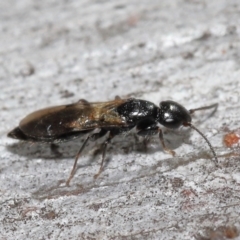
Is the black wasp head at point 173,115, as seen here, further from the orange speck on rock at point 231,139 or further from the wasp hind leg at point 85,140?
the wasp hind leg at point 85,140

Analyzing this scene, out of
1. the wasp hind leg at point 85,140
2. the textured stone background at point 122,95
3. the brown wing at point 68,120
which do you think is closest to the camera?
the textured stone background at point 122,95

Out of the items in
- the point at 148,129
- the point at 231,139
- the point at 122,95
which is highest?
the point at 122,95

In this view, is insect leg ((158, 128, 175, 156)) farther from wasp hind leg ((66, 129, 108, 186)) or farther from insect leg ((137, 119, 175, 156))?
wasp hind leg ((66, 129, 108, 186))

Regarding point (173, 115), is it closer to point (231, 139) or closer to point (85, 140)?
point (231, 139)

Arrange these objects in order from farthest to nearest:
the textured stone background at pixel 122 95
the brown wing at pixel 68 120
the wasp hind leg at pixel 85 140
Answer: the brown wing at pixel 68 120 → the wasp hind leg at pixel 85 140 → the textured stone background at pixel 122 95

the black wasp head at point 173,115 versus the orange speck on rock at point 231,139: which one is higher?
the black wasp head at point 173,115

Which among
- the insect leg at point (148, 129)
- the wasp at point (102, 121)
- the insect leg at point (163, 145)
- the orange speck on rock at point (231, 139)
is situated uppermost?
the wasp at point (102, 121)

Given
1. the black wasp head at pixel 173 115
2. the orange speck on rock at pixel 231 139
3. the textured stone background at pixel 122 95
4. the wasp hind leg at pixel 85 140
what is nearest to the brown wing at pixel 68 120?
the wasp hind leg at pixel 85 140

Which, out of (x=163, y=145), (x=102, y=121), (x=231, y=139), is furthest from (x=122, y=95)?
(x=231, y=139)
